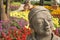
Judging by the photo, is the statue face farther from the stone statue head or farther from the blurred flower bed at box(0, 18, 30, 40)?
the blurred flower bed at box(0, 18, 30, 40)

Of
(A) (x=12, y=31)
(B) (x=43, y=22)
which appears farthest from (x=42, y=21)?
(A) (x=12, y=31)

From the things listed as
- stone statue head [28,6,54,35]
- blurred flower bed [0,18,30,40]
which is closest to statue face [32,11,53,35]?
stone statue head [28,6,54,35]

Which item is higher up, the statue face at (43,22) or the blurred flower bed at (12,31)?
the statue face at (43,22)

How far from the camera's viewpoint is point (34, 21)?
2762mm

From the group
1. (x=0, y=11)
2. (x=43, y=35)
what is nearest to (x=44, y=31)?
(x=43, y=35)

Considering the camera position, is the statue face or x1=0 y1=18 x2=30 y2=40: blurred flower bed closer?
the statue face

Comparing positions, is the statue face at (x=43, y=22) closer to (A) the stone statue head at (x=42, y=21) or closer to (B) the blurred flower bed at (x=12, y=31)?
(A) the stone statue head at (x=42, y=21)

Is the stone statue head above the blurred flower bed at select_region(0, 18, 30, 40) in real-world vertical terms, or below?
above

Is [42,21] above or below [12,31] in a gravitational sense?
above

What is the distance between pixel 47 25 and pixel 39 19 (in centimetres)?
9

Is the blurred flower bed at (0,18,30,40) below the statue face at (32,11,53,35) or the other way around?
below

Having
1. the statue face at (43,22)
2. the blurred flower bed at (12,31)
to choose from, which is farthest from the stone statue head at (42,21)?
the blurred flower bed at (12,31)

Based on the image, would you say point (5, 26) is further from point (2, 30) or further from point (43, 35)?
point (43, 35)

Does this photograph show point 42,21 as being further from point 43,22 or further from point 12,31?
point 12,31
